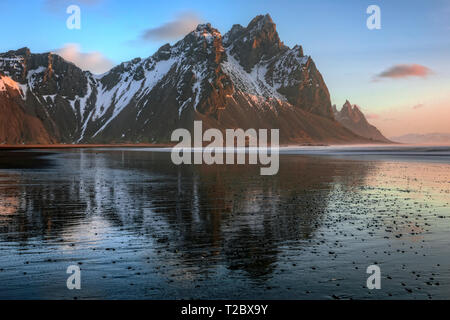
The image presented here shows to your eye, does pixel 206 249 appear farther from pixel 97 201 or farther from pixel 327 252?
pixel 97 201

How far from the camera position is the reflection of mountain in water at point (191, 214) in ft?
63.8

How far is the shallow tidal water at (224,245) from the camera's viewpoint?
14414 mm

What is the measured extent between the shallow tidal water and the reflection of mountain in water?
0.32ft

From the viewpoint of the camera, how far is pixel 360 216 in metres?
28.2

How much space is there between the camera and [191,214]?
2891 cm

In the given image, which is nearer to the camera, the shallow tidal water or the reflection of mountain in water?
the shallow tidal water

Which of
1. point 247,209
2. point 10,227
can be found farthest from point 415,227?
Answer: point 10,227

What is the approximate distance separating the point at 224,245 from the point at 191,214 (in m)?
9.00

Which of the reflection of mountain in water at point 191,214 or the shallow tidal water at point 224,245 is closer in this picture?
the shallow tidal water at point 224,245

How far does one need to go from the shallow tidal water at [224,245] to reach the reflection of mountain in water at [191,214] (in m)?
0.10

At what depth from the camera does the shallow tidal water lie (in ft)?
47.3

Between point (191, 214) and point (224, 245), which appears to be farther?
point (191, 214)

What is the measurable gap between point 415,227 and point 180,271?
15081 mm
